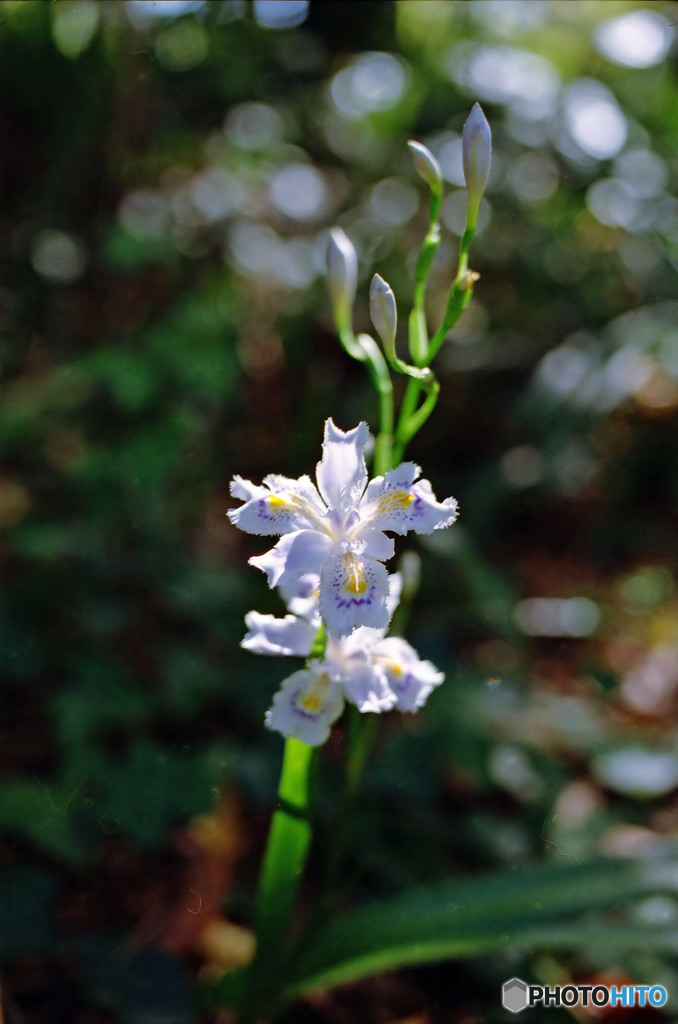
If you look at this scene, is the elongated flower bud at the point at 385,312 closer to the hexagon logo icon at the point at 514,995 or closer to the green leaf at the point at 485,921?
the green leaf at the point at 485,921

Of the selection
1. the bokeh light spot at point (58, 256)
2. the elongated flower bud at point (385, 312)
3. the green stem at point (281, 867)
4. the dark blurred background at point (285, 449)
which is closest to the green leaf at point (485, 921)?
the green stem at point (281, 867)

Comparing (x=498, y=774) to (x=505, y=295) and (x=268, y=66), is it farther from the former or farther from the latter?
(x=268, y=66)

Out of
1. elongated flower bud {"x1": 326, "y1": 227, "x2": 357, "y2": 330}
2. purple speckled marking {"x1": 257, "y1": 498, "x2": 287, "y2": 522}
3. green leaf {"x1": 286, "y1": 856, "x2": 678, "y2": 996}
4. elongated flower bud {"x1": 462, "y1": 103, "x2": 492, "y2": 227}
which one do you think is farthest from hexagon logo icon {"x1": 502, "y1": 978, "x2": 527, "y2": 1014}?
elongated flower bud {"x1": 462, "y1": 103, "x2": 492, "y2": 227}

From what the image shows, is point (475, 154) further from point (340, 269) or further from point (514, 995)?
point (514, 995)

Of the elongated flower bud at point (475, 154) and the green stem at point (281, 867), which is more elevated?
the elongated flower bud at point (475, 154)

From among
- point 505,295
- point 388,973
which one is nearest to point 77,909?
point 388,973

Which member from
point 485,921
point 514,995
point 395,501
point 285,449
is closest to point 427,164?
point 395,501

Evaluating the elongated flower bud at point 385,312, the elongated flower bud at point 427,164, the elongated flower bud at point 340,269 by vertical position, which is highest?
the elongated flower bud at point 427,164
